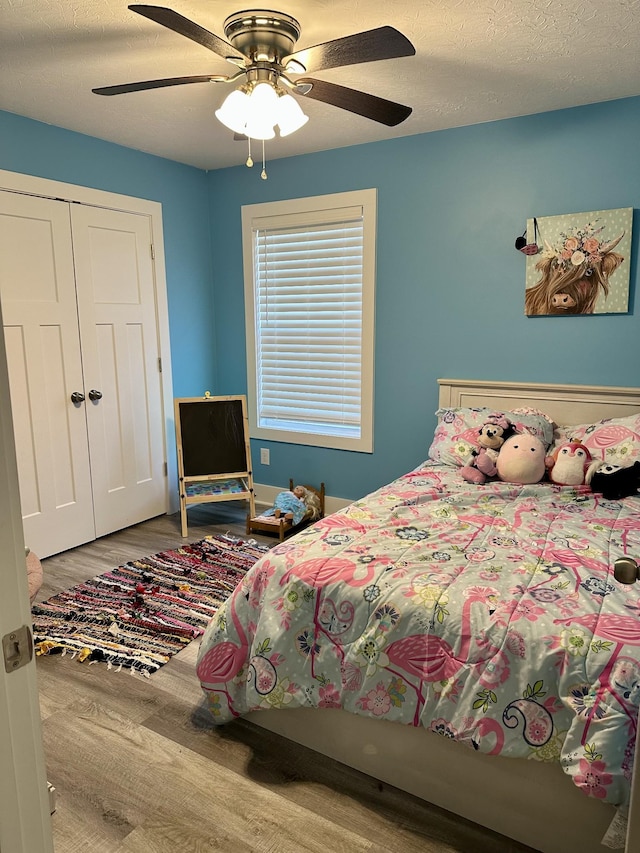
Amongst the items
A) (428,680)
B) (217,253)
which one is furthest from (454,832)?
(217,253)

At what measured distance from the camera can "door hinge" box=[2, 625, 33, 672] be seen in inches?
33.1

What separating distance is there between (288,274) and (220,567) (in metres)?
2.07

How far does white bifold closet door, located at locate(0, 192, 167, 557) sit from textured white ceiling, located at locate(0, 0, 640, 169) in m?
0.59

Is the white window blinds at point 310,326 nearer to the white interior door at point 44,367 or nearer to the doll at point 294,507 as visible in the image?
the doll at point 294,507

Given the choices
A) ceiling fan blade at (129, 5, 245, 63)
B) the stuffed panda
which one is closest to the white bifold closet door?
ceiling fan blade at (129, 5, 245, 63)

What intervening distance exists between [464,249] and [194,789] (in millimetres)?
2984

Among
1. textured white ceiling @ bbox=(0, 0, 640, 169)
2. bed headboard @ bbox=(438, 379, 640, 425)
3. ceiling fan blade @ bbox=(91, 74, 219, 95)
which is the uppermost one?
textured white ceiling @ bbox=(0, 0, 640, 169)

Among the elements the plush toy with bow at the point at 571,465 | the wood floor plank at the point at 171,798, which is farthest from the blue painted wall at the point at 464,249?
the wood floor plank at the point at 171,798

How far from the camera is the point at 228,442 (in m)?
4.02

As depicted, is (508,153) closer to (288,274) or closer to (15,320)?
(288,274)

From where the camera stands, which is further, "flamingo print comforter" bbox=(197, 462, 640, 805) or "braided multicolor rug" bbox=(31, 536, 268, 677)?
"braided multicolor rug" bbox=(31, 536, 268, 677)

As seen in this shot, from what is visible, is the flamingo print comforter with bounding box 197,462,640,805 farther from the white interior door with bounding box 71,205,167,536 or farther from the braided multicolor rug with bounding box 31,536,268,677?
the white interior door with bounding box 71,205,167,536

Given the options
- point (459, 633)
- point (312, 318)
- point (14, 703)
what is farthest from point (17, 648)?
point (312, 318)

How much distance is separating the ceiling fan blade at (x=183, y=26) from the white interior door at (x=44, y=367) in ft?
5.50
